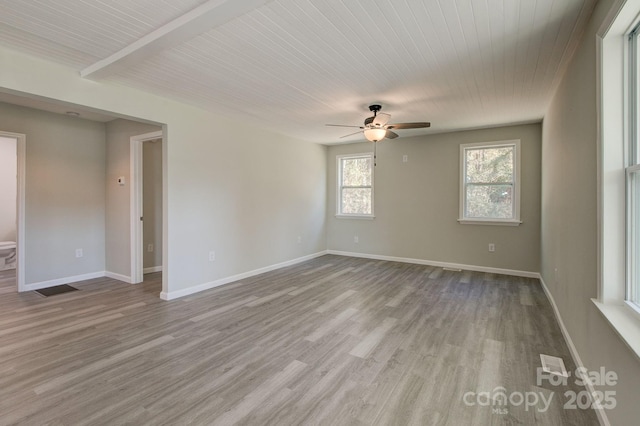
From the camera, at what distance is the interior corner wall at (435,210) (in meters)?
4.87

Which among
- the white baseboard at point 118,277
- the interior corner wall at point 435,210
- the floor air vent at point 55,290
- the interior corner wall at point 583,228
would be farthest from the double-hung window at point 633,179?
the floor air vent at point 55,290

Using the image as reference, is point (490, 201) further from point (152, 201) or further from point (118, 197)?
point (118, 197)

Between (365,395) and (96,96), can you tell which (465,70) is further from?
(96,96)

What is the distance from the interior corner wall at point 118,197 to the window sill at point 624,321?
5.37 m

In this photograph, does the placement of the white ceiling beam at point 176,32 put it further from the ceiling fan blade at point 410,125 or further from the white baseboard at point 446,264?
the white baseboard at point 446,264

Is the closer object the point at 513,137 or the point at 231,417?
the point at 231,417

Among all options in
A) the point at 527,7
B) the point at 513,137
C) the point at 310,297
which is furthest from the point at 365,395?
the point at 513,137

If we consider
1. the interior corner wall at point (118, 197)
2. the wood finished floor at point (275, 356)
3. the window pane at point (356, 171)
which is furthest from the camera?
the window pane at point (356, 171)

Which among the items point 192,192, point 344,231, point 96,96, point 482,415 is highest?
point 96,96

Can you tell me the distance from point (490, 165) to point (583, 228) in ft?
11.1

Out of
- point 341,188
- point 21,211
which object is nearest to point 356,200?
point 341,188

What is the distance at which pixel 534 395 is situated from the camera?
193 cm

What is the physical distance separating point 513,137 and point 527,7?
355cm

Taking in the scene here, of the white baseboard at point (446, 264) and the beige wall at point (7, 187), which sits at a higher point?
the beige wall at point (7, 187)
